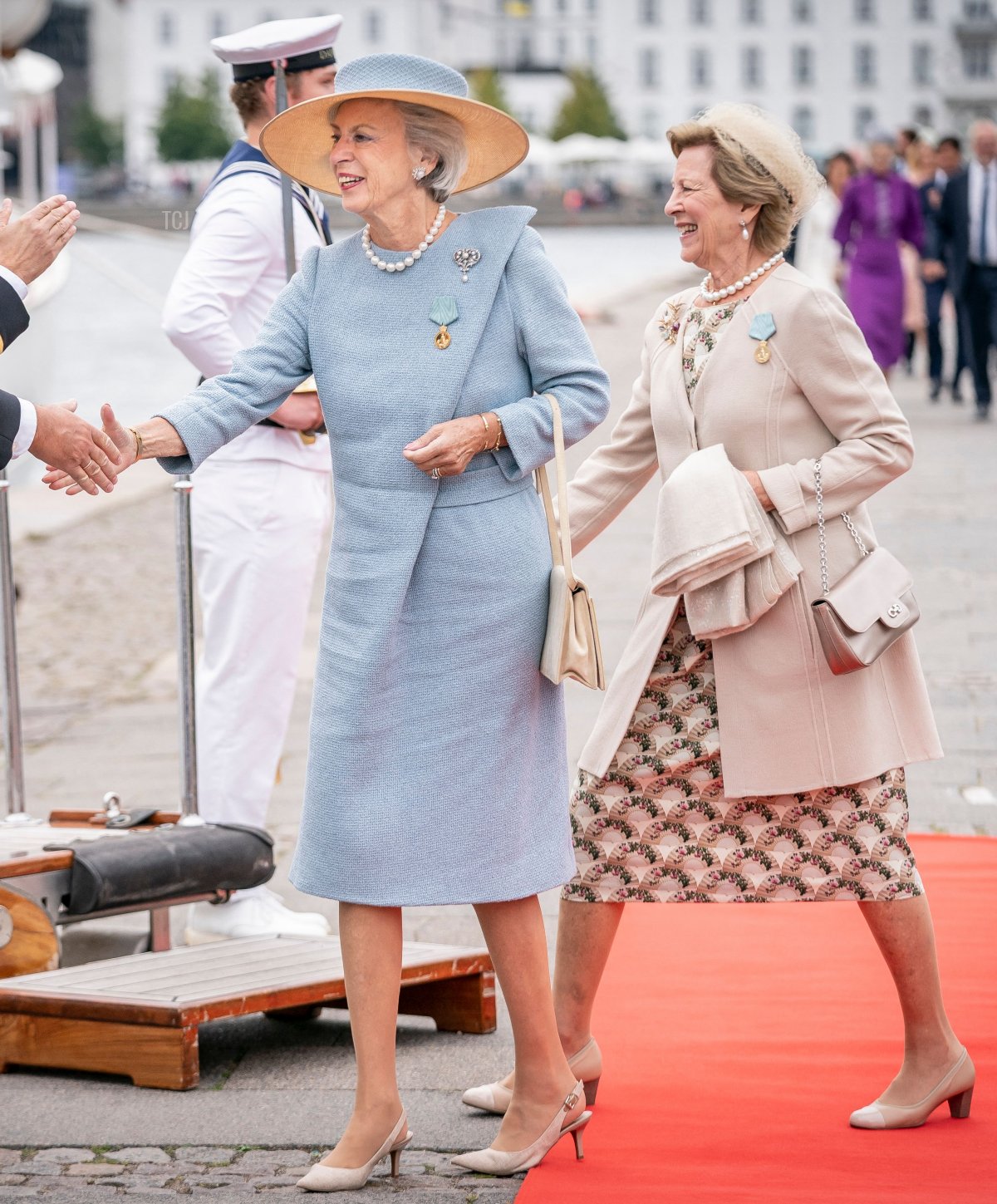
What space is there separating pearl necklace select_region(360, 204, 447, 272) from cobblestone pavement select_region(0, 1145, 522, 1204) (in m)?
1.61

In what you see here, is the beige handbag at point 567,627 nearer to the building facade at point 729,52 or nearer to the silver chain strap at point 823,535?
the silver chain strap at point 823,535

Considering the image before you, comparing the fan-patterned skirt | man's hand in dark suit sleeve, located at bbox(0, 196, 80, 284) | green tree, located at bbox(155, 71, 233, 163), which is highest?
green tree, located at bbox(155, 71, 233, 163)

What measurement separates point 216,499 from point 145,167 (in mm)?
113077

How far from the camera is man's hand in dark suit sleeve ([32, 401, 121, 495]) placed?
3.59 meters

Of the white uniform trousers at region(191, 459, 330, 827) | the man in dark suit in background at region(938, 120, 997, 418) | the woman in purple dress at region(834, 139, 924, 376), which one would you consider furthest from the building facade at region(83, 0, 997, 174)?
the white uniform trousers at region(191, 459, 330, 827)

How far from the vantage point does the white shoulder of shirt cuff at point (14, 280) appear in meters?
3.74

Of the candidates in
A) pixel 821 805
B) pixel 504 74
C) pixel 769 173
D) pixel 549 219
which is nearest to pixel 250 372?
pixel 769 173

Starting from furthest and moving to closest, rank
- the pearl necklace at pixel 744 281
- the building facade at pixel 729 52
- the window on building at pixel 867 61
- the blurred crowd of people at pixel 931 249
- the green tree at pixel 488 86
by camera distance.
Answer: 1. the window on building at pixel 867 61
2. the building facade at pixel 729 52
3. the green tree at pixel 488 86
4. the blurred crowd of people at pixel 931 249
5. the pearl necklace at pixel 744 281

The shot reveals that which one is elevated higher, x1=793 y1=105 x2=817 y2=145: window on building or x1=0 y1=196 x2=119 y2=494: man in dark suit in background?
x1=793 y1=105 x2=817 y2=145: window on building

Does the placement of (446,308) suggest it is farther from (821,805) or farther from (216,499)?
(216,499)

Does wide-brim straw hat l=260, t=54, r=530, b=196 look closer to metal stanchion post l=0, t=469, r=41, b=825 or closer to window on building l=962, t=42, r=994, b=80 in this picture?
metal stanchion post l=0, t=469, r=41, b=825

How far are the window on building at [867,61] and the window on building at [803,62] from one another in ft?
9.83

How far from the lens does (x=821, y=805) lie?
3.76m

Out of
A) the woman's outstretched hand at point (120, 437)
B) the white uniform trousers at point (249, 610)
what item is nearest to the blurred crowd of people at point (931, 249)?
the white uniform trousers at point (249, 610)
